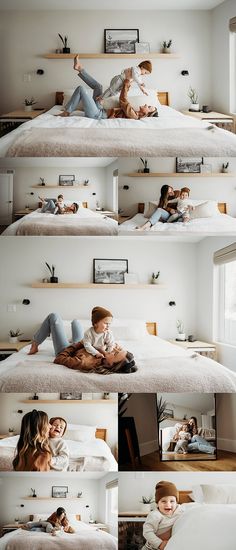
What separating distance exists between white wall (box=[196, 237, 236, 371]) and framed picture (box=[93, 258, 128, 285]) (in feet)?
0.99

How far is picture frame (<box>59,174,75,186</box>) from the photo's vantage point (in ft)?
7.84

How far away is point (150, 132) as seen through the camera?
2410 mm

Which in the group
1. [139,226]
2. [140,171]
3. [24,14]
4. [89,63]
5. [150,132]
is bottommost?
[139,226]

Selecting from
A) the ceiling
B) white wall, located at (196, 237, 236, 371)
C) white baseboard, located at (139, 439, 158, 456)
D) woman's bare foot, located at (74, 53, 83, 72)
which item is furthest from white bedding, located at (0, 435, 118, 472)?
the ceiling

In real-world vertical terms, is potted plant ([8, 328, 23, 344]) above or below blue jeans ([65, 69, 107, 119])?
below

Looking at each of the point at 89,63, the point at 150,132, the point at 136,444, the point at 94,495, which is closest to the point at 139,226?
the point at 150,132

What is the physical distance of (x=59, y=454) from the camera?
7.82ft

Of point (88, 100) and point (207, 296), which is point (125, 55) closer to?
point (88, 100)

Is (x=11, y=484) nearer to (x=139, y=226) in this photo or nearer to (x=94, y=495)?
(x=94, y=495)

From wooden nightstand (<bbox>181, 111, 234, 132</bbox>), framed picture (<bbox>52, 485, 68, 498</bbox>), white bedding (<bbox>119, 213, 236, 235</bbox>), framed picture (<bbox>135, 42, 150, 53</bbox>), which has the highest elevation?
framed picture (<bbox>135, 42, 150, 53</bbox>)

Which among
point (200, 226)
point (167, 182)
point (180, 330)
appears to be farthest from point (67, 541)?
point (167, 182)

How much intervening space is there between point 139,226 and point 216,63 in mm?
724

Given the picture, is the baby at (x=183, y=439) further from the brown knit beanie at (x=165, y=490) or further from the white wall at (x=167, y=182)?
the white wall at (x=167, y=182)

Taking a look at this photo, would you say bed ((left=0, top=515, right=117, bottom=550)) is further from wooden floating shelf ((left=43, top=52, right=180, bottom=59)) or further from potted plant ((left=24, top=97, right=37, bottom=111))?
wooden floating shelf ((left=43, top=52, right=180, bottom=59))
